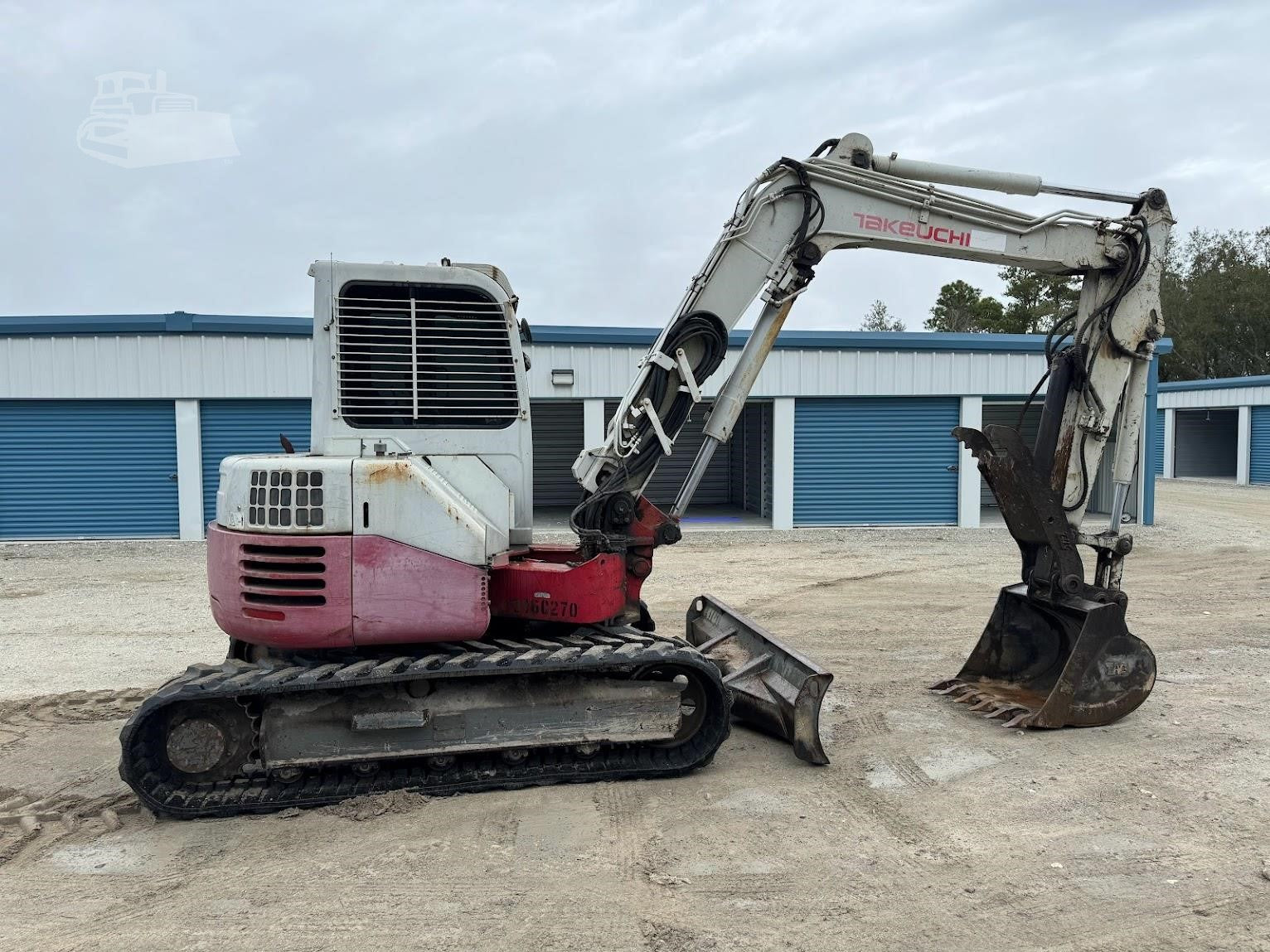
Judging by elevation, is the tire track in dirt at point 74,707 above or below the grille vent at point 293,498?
below

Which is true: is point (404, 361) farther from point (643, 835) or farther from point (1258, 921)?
point (1258, 921)

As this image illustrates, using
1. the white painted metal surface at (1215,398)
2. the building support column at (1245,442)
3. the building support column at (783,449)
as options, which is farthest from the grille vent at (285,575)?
the building support column at (1245,442)

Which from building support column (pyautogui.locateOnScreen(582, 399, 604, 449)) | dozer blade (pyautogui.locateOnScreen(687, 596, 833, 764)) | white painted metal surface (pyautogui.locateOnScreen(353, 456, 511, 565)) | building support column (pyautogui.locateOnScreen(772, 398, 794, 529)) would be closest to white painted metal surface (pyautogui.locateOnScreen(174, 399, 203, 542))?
building support column (pyautogui.locateOnScreen(582, 399, 604, 449))

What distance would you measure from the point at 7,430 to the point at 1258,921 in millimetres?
19029

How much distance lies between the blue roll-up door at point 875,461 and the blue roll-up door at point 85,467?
12.2 m

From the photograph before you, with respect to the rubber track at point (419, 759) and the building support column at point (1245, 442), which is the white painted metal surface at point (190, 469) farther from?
the building support column at point (1245, 442)

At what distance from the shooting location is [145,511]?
16.7 metres

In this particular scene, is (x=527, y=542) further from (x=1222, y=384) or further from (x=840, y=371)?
(x=1222, y=384)

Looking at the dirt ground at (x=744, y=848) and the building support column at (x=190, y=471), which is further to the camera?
the building support column at (x=190, y=471)

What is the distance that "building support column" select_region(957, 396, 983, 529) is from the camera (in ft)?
59.9

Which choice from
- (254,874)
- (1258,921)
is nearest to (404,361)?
(254,874)

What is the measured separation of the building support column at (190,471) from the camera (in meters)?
16.4

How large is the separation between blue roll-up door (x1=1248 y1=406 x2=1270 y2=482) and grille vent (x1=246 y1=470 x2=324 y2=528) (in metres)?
34.2

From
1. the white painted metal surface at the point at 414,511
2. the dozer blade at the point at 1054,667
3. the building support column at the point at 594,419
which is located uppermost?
the building support column at the point at 594,419
